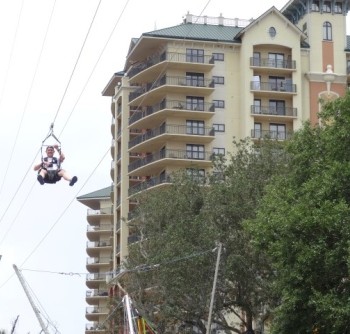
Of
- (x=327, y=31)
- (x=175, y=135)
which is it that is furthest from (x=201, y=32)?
(x=327, y=31)

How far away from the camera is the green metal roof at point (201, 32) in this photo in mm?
102812

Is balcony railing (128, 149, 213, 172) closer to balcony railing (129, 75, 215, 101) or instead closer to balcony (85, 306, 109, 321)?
balcony railing (129, 75, 215, 101)

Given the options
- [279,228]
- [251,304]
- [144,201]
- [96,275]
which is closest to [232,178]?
[251,304]

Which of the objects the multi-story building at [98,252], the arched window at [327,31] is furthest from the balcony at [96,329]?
the arched window at [327,31]

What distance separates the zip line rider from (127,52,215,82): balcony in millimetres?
65981

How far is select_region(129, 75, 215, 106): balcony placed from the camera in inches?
3962

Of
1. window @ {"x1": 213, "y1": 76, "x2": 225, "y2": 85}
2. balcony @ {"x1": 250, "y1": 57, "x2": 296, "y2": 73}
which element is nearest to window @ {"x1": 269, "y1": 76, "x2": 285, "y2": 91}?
balcony @ {"x1": 250, "y1": 57, "x2": 296, "y2": 73}

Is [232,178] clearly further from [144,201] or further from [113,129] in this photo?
[113,129]

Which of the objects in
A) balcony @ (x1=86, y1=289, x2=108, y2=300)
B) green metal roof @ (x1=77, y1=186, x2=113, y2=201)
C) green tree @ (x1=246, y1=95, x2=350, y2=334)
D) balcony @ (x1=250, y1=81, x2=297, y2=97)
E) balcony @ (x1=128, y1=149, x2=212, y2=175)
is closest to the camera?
green tree @ (x1=246, y1=95, x2=350, y2=334)

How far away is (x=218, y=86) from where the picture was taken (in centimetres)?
10312

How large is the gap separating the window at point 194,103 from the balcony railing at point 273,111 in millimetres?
4974

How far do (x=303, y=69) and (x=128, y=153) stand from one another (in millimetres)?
19769

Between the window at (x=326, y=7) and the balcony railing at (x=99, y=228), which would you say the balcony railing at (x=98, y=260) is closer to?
the balcony railing at (x=99, y=228)

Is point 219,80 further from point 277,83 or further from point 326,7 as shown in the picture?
point 326,7
